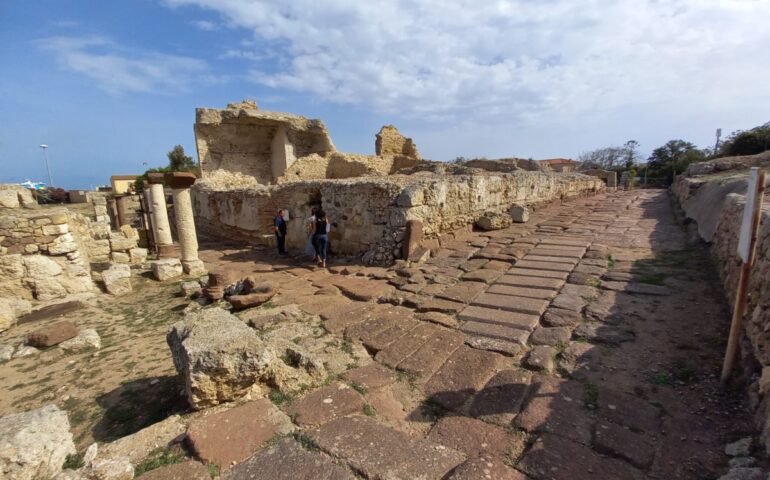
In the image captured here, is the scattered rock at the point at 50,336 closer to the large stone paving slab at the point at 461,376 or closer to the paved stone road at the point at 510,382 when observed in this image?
the paved stone road at the point at 510,382

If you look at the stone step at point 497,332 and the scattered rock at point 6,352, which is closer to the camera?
the stone step at point 497,332

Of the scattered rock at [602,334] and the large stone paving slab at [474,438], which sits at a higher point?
the scattered rock at [602,334]

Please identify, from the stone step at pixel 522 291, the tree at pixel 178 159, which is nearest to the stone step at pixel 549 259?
the stone step at pixel 522 291

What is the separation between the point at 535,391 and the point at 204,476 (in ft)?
6.94

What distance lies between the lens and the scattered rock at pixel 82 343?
3852mm

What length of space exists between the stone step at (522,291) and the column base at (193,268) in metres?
5.86

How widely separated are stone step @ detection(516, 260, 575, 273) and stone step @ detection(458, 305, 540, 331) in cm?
165

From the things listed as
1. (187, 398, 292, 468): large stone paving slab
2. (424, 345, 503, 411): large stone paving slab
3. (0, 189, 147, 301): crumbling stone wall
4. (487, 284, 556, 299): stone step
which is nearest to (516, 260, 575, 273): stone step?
(487, 284, 556, 299): stone step

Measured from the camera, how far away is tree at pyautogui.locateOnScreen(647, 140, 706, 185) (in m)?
29.7

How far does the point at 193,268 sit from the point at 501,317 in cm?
634

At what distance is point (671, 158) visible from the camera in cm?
3362

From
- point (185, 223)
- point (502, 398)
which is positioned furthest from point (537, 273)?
point (185, 223)

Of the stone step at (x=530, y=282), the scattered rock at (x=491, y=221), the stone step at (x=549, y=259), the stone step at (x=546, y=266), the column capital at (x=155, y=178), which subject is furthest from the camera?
the scattered rock at (x=491, y=221)

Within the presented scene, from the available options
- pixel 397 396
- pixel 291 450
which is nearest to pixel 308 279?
pixel 397 396
